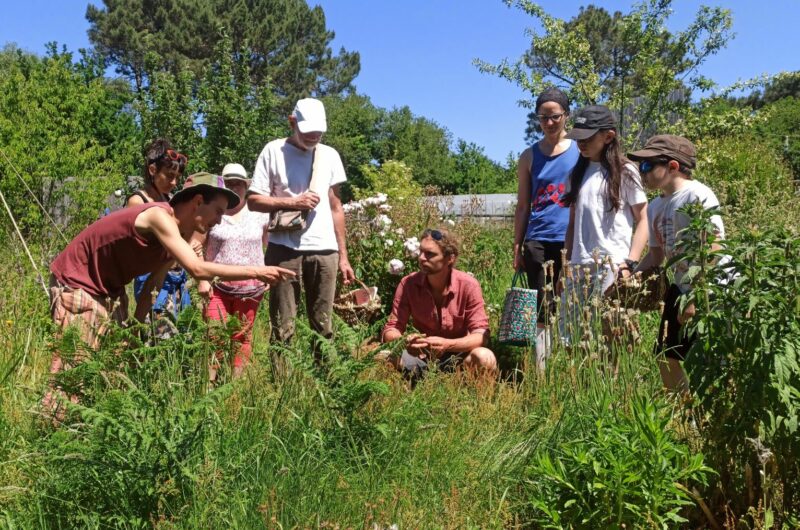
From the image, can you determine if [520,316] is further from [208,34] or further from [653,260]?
[208,34]

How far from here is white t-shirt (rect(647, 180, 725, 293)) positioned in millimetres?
3797

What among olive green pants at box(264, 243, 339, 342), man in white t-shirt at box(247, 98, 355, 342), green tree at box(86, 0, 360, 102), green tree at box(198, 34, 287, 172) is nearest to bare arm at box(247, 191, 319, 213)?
man in white t-shirt at box(247, 98, 355, 342)

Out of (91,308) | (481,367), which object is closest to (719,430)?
(481,367)

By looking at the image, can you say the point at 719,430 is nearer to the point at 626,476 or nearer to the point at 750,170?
the point at 626,476

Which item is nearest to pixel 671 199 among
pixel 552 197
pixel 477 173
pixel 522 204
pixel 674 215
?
pixel 674 215

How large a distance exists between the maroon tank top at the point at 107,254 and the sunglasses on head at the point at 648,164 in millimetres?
2283

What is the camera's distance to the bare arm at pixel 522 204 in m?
4.86

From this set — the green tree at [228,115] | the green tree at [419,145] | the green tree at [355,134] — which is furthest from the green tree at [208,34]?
the green tree at [228,115]

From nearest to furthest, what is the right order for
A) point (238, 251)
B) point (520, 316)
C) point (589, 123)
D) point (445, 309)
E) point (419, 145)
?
point (589, 123) → point (520, 316) → point (445, 309) → point (238, 251) → point (419, 145)

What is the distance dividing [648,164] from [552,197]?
0.84 m

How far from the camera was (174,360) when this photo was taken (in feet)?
10.7

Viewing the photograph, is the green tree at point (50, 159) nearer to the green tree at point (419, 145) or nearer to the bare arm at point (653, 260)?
the bare arm at point (653, 260)

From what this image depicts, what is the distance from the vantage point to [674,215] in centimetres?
386

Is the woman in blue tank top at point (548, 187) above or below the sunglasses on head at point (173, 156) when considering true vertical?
below
